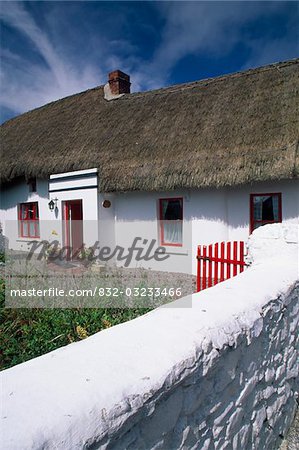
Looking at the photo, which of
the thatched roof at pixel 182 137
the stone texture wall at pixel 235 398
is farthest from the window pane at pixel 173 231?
the stone texture wall at pixel 235 398

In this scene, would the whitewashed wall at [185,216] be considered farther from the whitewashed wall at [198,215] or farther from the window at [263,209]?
the window at [263,209]

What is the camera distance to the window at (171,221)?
774 cm

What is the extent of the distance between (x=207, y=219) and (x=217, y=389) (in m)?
5.81

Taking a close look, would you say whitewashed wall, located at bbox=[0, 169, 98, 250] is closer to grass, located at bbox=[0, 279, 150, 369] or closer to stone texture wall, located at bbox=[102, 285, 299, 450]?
grass, located at bbox=[0, 279, 150, 369]

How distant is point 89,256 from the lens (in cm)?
842

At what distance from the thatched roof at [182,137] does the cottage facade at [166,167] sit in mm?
29

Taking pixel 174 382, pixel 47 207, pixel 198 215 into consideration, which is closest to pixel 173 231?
pixel 198 215

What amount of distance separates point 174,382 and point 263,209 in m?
6.10

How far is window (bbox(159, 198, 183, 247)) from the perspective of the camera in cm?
774

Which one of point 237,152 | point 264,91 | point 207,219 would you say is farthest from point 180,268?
point 264,91

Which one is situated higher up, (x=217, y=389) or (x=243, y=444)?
(x=217, y=389)

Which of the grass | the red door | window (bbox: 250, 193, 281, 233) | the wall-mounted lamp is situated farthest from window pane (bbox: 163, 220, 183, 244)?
the grass

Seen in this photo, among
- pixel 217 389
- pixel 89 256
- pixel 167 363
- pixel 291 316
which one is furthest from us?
pixel 89 256

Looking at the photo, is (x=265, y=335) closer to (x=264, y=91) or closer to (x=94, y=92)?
(x=264, y=91)
